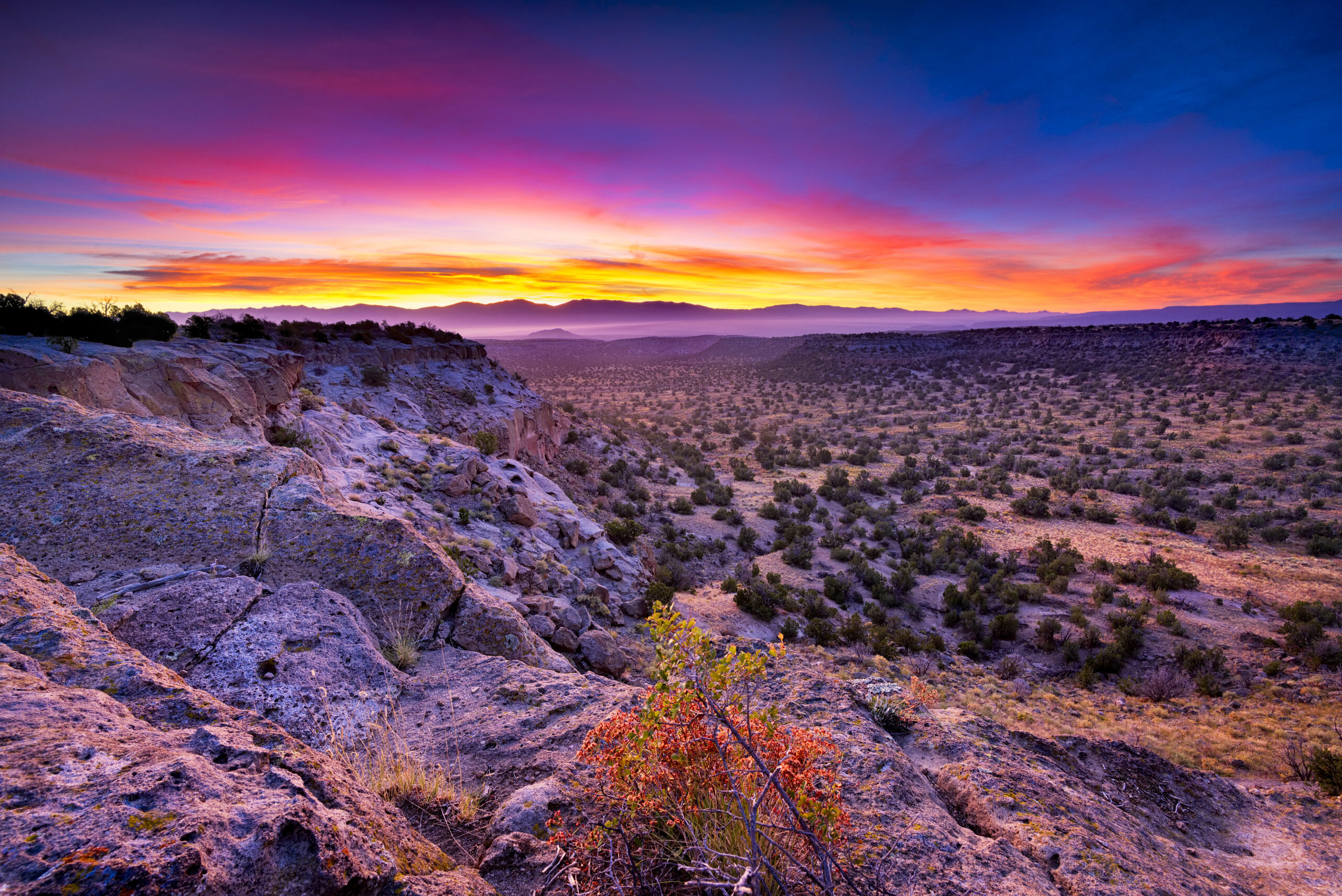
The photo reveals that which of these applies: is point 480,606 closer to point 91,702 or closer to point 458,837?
point 458,837

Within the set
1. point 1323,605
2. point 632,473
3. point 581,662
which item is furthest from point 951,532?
point 581,662

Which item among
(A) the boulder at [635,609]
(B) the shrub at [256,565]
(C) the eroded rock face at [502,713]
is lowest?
(A) the boulder at [635,609]

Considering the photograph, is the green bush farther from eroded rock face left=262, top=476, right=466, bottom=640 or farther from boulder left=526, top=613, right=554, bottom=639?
eroded rock face left=262, top=476, right=466, bottom=640

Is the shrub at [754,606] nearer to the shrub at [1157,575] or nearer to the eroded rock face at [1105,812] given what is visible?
the eroded rock face at [1105,812]

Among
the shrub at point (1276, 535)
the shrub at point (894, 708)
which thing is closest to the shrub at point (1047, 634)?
the shrub at point (894, 708)

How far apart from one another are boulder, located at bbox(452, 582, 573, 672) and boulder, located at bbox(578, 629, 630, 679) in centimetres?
94

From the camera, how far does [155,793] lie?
183 cm

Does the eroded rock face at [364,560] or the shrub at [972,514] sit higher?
the eroded rock face at [364,560]

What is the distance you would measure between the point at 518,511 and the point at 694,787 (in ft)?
28.7

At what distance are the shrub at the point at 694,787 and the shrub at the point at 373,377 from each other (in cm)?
1626

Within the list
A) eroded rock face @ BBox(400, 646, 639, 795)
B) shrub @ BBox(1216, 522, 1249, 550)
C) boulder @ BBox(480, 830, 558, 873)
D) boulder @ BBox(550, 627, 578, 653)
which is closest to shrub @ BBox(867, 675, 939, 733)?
eroded rock face @ BBox(400, 646, 639, 795)

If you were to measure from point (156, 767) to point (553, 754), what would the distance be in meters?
2.31

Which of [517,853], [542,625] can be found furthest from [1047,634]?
[517,853]

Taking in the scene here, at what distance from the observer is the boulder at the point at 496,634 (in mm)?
5539
